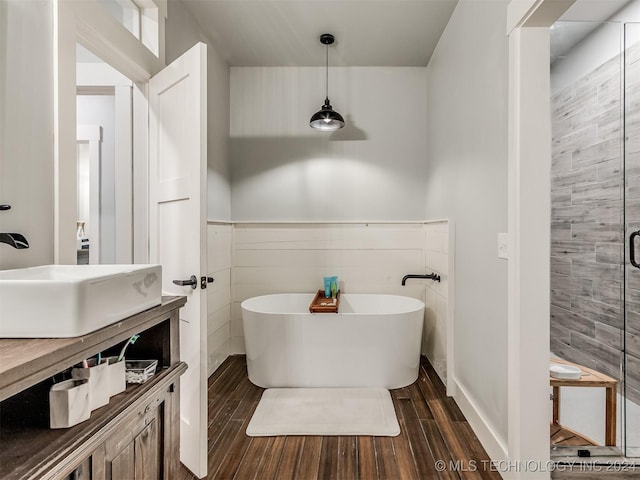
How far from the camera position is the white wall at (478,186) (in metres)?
1.81

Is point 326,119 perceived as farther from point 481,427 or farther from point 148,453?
point 148,453

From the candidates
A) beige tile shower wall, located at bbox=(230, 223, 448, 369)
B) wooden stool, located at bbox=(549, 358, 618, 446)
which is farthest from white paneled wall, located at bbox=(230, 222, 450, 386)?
wooden stool, located at bbox=(549, 358, 618, 446)

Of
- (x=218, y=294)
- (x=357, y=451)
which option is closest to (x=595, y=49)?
(x=357, y=451)

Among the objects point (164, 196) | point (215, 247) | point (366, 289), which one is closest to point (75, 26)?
point (164, 196)

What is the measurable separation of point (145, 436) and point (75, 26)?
159cm

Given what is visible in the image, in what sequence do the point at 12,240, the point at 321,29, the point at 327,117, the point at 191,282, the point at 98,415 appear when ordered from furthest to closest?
1. the point at 327,117
2. the point at 321,29
3. the point at 191,282
4. the point at 12,240
5. the point at 98,415

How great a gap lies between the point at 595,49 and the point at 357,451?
3.16 metres

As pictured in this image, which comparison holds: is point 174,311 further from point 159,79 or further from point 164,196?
point 159,79

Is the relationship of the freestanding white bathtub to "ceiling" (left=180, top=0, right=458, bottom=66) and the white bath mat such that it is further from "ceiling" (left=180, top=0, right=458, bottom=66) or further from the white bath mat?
"ceiling" (left=180, top=0, right=458, bottom=66)

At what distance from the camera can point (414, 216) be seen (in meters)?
3.53

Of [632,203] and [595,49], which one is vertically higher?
[595,49]

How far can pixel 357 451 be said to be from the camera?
193 cm

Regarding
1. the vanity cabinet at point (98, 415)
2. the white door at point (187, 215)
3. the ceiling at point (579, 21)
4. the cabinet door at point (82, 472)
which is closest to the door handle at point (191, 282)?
the white door at point (187, 215)

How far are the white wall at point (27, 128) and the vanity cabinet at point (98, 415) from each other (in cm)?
50
